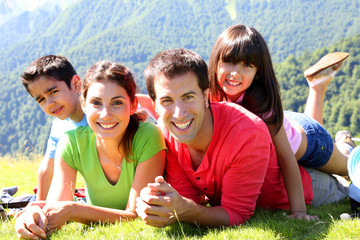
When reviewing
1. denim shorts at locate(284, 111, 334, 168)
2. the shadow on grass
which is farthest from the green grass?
denim shorts at locate(284, 111, 334, 168)

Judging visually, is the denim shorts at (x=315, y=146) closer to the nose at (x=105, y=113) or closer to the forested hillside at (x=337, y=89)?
the nose at (x=105, y=113)

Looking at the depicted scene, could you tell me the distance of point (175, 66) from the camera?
2.86 metres

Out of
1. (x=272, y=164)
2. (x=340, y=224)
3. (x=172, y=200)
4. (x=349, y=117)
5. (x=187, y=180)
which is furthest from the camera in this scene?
(x=349, y=117)

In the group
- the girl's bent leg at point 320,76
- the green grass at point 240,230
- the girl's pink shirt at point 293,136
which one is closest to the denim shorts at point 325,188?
the girl's pink shirt at point 293,136

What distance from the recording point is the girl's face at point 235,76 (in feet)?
12.4

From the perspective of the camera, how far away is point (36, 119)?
13725 cm

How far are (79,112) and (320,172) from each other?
289 cm

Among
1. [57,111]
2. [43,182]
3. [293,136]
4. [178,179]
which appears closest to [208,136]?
[178,179]

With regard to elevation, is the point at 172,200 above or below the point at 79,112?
below

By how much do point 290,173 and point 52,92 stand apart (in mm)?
2740

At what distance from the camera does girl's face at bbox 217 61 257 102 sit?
3776mm

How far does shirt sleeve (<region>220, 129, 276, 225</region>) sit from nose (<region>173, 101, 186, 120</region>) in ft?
1.43

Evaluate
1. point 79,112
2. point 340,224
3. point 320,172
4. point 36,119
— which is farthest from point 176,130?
point 36,119

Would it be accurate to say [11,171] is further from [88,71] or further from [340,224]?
[340,224]
